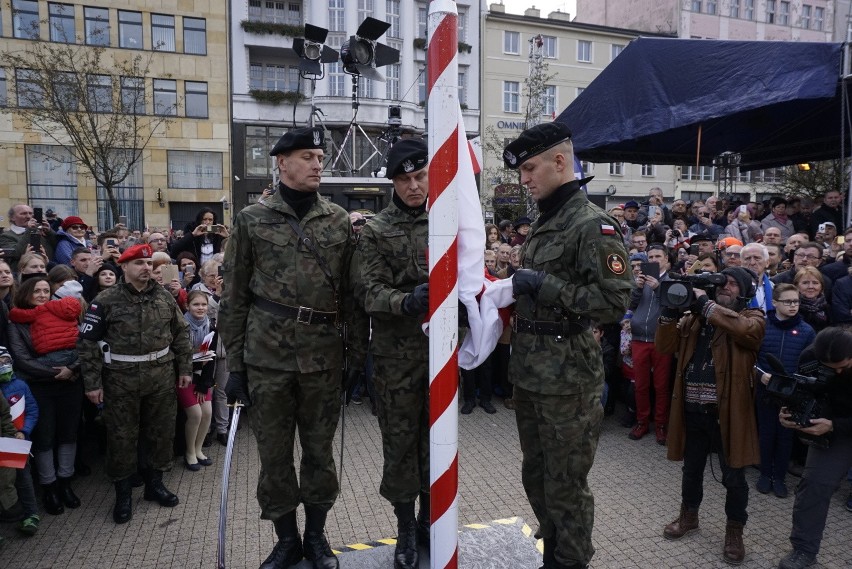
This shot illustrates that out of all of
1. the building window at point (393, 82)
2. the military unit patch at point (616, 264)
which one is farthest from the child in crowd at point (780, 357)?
the building window at point (393, 82)

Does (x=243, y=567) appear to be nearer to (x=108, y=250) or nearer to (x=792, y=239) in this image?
(x=108, y=250)

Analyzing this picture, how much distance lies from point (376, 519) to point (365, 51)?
4.55 metres

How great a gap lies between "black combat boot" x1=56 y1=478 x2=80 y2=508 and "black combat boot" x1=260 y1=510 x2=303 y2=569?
2.44m

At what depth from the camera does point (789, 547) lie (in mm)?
4051

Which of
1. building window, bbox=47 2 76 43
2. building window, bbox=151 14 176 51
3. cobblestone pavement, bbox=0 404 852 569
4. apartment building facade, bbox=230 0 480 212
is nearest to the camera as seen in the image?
cobblestone pavement, bbox=0 404 852 569

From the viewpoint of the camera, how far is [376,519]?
4453mm

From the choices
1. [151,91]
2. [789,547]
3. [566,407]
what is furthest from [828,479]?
[151,91]

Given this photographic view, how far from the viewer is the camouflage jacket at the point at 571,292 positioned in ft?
8.68

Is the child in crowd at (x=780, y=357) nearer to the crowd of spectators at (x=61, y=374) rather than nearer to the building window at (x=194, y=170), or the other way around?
the crowd of spectators at (x=61, y=374)

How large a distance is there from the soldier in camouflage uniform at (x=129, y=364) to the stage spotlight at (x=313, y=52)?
2.87 meters

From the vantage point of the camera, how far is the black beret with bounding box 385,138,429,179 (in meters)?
3.14

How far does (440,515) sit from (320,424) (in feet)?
3.88

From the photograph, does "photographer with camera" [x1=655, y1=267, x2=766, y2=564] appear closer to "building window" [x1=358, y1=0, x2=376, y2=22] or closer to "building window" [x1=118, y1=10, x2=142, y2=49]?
"building window" [x1=358, y1=0, x2=376, y2=22]

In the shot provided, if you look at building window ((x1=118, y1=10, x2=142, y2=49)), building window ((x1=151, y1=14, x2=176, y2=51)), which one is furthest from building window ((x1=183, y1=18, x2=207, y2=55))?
building window ((x1=118, y1=10, x2=142, y2=49))
